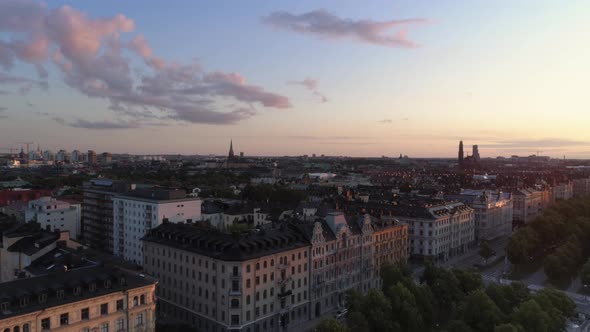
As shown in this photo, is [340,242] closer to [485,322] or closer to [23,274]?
[485,322]

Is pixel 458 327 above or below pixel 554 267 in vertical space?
above

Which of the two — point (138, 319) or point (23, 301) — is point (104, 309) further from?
point (23, 301)

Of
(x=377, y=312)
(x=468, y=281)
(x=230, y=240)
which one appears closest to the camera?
(x=377, y=312)

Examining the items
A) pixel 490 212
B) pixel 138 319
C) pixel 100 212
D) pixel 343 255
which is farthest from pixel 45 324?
pixel 490 212

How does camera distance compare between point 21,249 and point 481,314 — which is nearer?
point 481,314

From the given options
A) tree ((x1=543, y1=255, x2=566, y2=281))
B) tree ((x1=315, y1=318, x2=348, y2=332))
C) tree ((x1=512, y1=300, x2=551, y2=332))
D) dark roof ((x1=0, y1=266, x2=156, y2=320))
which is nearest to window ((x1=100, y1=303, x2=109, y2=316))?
dark roof ((x1=0, y1=266, x2=156, y2=320))

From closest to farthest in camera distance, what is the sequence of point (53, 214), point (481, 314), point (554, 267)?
point (481, 314) → point (554, 267) → point (53, 214)

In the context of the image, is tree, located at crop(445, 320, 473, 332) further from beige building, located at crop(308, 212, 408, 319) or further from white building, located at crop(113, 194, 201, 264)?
white building, located at crop(113, 194, 201, 264)

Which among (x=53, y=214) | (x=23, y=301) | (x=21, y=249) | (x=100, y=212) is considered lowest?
(x=53, y=214)
